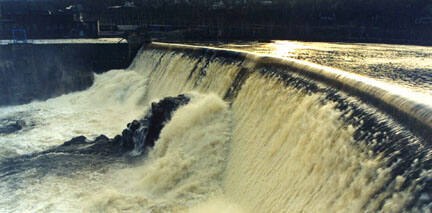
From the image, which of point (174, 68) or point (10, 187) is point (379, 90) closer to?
point (10, 187)

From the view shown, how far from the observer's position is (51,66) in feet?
75.8

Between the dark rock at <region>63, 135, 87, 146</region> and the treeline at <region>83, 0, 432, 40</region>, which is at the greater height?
the treeline at <region>83, 0, 432, 40</region>

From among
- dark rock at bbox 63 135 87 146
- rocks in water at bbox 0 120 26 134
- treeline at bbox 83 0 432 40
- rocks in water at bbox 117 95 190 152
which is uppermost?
treeline at bbox 83 0 432 40

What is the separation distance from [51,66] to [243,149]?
61.3 feet

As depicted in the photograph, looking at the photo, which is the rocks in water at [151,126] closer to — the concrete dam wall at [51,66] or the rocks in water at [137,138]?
the rocks in water at [137,138]

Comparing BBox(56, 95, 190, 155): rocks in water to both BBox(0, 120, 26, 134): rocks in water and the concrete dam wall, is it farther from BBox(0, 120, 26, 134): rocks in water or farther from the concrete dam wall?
the concrete dam wall

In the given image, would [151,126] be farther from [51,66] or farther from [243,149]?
[51,66]

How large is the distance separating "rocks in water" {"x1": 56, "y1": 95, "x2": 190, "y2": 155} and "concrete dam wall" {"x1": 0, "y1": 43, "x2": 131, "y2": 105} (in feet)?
38.1

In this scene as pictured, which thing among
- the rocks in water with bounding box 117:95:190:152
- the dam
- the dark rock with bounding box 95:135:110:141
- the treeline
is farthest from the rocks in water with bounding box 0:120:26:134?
the treeline

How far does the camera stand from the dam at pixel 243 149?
463cm

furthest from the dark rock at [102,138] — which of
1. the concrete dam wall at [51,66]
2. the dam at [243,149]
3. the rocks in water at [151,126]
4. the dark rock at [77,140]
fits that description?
the concrete dam wall at [51,66]

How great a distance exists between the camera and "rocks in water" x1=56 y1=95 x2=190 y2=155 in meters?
11.1

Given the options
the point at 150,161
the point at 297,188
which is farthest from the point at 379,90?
the point at 150,161

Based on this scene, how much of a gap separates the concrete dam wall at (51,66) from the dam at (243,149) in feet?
23.8
